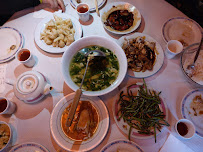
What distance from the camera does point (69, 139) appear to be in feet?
4.87

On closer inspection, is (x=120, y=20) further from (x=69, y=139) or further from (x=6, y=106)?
(x=6, y=106)

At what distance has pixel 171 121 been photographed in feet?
5.37

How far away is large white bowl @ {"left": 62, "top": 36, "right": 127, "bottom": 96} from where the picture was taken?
1.47 metres

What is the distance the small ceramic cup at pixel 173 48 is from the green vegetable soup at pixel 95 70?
0.80 metres

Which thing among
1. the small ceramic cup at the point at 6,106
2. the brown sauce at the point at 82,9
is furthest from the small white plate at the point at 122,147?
the brown sauce at the point at 82,9

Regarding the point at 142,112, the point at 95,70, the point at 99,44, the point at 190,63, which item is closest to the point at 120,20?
the point at 99,44

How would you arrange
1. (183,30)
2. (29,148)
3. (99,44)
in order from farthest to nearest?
(183,30)
(99,44)
(29,148)

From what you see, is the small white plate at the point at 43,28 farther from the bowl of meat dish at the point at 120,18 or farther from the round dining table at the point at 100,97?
the bowl of meat dish at the point at 120,18

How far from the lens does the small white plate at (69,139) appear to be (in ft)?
4.79

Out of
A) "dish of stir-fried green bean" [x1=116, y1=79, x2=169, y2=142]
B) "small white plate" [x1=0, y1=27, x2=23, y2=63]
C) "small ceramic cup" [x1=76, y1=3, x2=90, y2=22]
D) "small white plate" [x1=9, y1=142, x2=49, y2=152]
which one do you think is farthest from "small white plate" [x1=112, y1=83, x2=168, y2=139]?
"small white plate" [x1=0, y1=27, x2=23, y2=63]

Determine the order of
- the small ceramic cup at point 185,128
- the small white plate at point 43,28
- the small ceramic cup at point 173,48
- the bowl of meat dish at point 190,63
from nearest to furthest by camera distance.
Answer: the small ceramic cup at point 185,128
the bowl of meat dish at point 190,63
the small ceramic cup at point 173,48
the small white plate at point 43,28

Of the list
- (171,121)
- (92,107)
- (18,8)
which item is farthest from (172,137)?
(18,8)

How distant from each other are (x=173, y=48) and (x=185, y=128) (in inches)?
41.9

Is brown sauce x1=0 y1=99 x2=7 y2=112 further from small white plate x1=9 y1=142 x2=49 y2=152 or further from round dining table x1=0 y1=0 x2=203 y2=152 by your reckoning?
small white plate x1=9 y1=142 x2=49 y2=152
